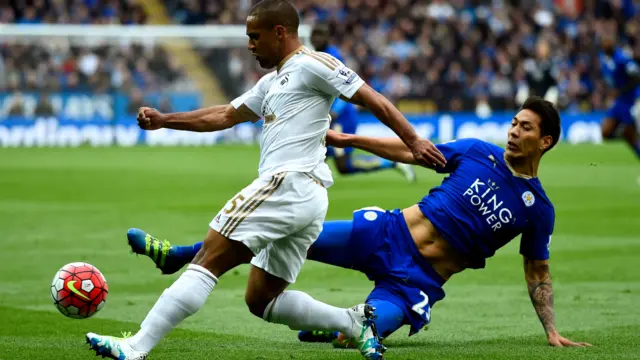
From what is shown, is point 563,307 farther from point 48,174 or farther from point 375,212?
point 48,174

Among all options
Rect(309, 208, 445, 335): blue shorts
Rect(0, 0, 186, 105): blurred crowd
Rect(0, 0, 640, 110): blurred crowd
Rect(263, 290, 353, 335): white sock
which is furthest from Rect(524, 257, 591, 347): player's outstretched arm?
Rect(0, 0, 186, 105): blurred crowd

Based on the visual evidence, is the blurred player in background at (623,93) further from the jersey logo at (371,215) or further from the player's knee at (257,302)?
the player's knee at (257,302)

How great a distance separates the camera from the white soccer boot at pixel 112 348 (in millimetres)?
5594

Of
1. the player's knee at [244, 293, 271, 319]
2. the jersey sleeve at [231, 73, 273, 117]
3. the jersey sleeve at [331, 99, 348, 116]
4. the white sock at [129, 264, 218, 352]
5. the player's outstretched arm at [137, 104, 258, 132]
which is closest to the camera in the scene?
the white sock at [129, 264, 218, 352]

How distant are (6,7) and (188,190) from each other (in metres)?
21.1

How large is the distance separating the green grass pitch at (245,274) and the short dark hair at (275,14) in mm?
1986

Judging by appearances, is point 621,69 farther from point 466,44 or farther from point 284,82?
point 466,44

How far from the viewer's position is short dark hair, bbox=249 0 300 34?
19.8 ft

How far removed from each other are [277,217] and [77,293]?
1470 millimetres

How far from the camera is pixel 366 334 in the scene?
6.33 meters

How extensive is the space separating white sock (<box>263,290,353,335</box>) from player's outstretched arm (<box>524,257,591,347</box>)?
1.49 metres

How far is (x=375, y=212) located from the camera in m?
7.36

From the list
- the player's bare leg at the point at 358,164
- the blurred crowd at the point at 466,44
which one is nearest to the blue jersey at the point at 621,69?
the player's bare leg at the point at 358,164

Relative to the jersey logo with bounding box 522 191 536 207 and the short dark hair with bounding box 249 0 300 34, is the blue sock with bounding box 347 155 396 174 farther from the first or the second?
the short dark hair with bounding box 249 0 300 34
